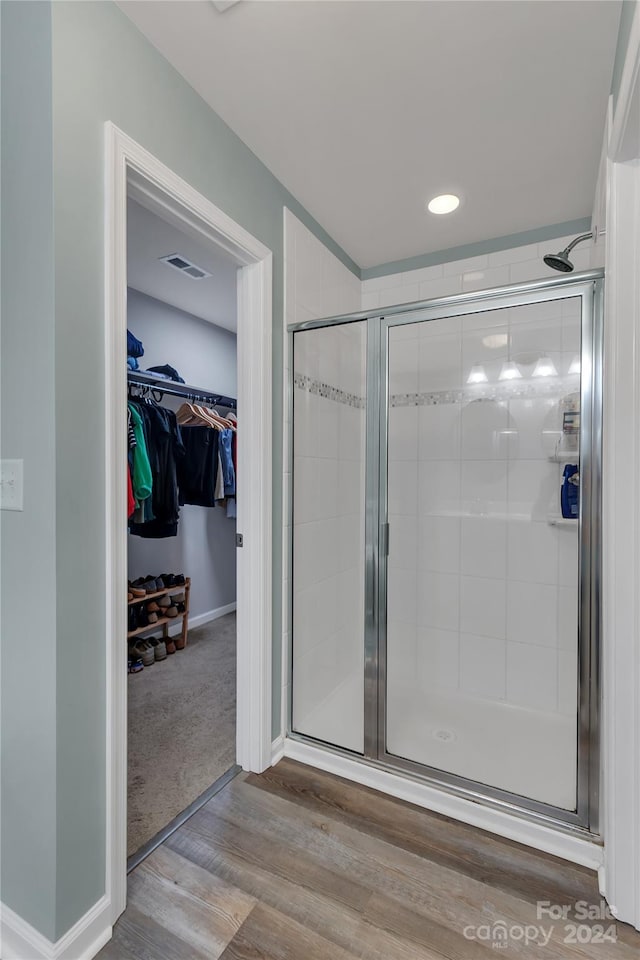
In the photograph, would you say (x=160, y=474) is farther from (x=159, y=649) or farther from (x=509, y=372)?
(x=509, y=372)

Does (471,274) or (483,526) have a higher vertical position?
(471,274)

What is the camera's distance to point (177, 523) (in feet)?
10.4

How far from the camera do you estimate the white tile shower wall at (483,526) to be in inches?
91.5

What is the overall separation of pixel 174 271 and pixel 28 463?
2.15m

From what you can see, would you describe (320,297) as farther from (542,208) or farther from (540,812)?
(540,812)

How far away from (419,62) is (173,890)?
259 centimetres

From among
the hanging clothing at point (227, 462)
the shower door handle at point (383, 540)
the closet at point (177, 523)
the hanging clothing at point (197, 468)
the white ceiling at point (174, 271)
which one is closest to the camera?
the shower door handle at point (383, 540)

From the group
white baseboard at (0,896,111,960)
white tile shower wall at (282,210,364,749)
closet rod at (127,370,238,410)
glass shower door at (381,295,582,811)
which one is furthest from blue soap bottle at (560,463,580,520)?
white baseboard at (0,896,111,960)

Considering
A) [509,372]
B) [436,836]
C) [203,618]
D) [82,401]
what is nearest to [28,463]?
[82,401]

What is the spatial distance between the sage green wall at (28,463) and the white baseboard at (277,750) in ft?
3.17

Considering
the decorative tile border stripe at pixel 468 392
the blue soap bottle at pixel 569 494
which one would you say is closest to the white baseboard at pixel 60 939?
the decorative tile border stripe at pixel 468 392

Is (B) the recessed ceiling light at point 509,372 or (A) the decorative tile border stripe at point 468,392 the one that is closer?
(A) the decorative tile border stripe at point 468,392

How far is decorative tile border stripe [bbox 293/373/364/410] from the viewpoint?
217cm

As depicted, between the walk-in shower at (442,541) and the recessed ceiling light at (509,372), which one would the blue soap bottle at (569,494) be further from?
the recessed ceiling light at (509,372)
